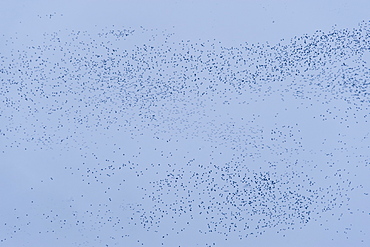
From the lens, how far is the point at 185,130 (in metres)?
2.75

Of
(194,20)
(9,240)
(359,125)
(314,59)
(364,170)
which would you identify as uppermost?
(194,20)

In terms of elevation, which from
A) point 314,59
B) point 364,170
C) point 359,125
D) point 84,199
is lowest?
point 84,199

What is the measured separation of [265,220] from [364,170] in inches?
28.6

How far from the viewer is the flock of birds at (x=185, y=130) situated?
2693mm

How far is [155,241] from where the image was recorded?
8.95ft

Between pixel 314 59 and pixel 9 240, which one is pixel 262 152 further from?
pixel 9 240

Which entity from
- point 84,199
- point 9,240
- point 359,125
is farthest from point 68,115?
point 359,125

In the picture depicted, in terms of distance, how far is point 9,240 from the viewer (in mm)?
2785

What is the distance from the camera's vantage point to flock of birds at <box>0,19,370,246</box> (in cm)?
269

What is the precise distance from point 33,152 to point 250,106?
59.6 inches

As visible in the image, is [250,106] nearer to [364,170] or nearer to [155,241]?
[364,170]

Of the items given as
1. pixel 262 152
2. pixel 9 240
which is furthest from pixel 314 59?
pixel 9 240

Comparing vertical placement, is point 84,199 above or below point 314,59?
below

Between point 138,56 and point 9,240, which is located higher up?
point 138,56
